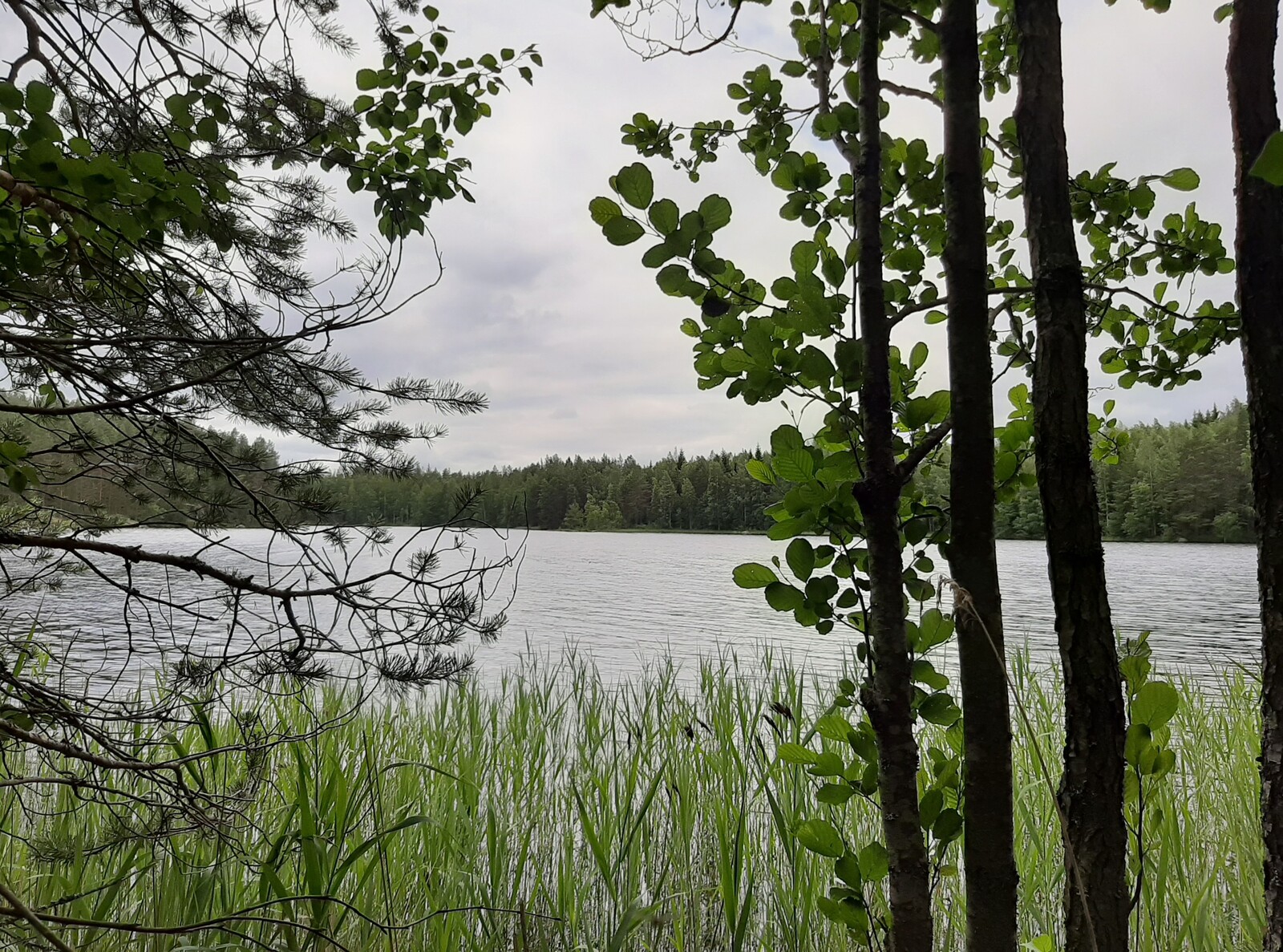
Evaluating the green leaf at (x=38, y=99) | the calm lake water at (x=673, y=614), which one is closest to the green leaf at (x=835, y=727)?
the calm lake water at (x=673, y=614)

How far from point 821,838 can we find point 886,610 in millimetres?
354

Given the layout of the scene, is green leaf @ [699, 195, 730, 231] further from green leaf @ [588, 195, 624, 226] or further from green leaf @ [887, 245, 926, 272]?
green leaf @ [887, 245, 926, 272]

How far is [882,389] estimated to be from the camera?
915 millimetres

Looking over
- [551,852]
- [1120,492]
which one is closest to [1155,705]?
[551,852]

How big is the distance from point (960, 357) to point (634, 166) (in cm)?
49

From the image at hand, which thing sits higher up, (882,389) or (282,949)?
(882,389)

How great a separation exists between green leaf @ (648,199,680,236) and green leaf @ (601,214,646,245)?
0.03m

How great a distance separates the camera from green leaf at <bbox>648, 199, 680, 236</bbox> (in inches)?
35.9

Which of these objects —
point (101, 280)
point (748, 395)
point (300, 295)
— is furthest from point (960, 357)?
point (300, 295)

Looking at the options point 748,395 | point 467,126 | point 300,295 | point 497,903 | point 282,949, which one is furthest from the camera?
point 497,903

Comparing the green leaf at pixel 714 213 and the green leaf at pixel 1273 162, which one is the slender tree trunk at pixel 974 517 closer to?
the green leaf at pixel 714 213

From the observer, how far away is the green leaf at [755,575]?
104 centimetres

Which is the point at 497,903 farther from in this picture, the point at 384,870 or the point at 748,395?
the point at 748,395

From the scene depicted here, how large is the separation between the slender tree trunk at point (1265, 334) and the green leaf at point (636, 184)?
3.15 ft
